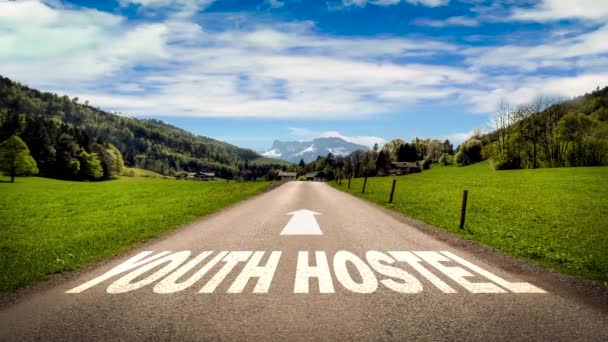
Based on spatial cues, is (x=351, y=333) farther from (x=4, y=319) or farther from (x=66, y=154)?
(x=66, y=154)

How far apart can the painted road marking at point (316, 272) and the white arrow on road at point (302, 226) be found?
11.0 ft

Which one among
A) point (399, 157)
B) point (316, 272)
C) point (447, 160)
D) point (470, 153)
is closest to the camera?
point (316, 272)

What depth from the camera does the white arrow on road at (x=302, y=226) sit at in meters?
13.3

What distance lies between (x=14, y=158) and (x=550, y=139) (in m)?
109

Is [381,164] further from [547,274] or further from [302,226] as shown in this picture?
[547,274]

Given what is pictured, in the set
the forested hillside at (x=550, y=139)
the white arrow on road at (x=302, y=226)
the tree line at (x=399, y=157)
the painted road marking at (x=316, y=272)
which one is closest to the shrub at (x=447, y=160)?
the tree line at (x=399, y=157)

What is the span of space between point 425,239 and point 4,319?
34.6ft

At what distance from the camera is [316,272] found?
8.02m

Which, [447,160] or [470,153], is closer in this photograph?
[470,153]

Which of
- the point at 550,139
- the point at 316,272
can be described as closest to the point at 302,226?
the point at 316,272

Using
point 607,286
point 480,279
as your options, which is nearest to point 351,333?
point 480,279

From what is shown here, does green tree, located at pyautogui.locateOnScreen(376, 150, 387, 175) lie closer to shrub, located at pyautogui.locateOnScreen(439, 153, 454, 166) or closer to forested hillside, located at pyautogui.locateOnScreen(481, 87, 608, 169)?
shrub, located at pyautogui.locateOnScreen(439, 153, 454, 166)

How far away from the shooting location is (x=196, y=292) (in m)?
6.72

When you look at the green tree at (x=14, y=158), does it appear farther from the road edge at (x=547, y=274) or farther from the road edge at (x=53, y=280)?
the road edge at (x=547, y=274)
